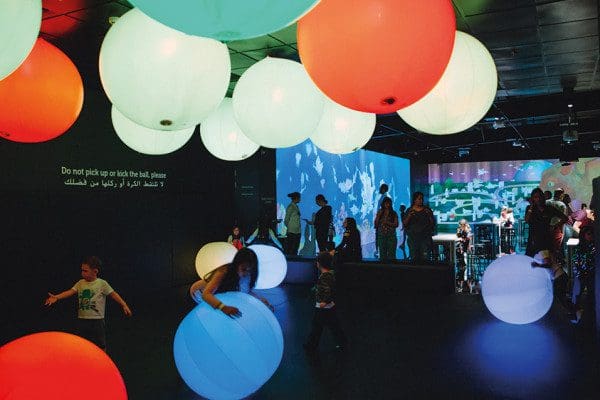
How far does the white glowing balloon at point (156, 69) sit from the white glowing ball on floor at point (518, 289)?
388 cm

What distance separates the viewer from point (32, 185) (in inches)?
223

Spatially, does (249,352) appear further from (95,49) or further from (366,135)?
(95,49)

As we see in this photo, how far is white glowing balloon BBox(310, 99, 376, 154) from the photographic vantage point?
3.32m

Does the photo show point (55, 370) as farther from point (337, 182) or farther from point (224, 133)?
point (337, 182)

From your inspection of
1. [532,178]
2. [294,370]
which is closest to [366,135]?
[294,370]

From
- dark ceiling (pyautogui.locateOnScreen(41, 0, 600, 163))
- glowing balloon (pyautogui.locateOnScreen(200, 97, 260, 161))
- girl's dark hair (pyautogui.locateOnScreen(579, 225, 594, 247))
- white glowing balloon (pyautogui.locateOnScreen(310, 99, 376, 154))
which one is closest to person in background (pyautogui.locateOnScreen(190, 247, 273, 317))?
glowing balloon (pyautogui.locateOnScreen(200, 97, 260, 161))

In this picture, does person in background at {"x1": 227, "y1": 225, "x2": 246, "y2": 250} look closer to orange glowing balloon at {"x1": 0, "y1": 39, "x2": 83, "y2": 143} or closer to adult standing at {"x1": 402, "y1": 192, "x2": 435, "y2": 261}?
adult standing at {"x1": 402, "y1": 192, "x2": 435, "y2": 261}

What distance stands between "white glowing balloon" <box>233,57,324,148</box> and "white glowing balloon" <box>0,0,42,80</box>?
1137mm

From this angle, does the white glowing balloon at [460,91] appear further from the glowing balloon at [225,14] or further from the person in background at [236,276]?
the person in background at [236,276]

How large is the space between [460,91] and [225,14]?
164 cm

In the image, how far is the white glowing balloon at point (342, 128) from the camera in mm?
3324

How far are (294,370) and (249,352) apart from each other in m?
1.35

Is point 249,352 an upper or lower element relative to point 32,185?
lower

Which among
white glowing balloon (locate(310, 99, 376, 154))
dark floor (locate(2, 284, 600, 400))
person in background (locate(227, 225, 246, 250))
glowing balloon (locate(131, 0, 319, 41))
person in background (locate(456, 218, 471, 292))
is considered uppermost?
white glowing balloon (locate(310, 99, 376, 154))
